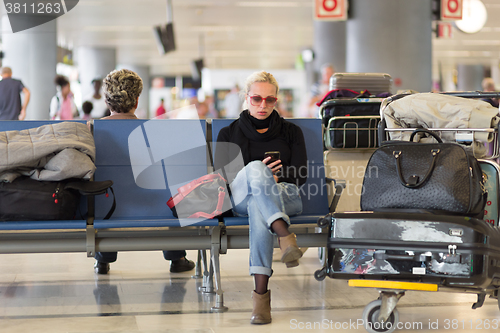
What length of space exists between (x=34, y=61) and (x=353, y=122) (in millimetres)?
10226

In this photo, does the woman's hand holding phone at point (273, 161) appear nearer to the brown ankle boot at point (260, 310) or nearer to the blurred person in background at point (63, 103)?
the brown ankle boot at point (260, 310)

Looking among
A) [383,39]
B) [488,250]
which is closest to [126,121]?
[488,250]

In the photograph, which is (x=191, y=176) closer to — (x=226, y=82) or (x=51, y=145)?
(x=51, y=145)

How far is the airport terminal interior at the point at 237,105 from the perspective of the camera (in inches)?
110

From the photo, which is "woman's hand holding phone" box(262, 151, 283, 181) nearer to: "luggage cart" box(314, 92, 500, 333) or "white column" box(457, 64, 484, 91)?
"luggage cart" box(314, 92, 500, 333)

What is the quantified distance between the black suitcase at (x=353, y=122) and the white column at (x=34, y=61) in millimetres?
9763

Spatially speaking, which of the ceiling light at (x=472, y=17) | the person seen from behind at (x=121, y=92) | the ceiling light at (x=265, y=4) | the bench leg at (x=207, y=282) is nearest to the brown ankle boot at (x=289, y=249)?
the bench leg at (x=207, y=282)

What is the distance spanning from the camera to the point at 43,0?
39.9 ft

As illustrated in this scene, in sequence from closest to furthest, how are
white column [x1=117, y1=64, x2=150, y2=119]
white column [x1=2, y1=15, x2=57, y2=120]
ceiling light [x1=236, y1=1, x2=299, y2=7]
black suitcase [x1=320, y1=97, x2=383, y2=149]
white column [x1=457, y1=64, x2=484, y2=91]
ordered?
black suitcase [x1=320, y1=97, x2=383, y2=149], white column [x1=2, y1=15, x2=57, y2=120], ceiling light [x1=236, y1=1, x2=299, y2=7], white column [x1=457, y1=64, x2=484, y2=91], white column [x1=117, y1=64, x2=150, y2=119]

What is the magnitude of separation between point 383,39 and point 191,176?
559 centimetres

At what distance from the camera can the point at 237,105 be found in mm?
16750

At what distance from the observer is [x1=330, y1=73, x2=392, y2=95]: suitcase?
4.14m

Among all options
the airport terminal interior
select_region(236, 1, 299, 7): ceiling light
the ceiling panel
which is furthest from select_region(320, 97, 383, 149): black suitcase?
select_region(236, 1, 299, 7): ceiling light

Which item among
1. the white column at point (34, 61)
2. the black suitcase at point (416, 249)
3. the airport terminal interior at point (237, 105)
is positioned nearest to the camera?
the black suitcase at point (416, 249)
